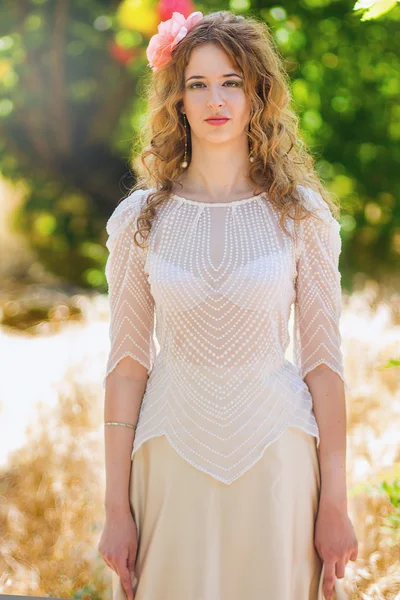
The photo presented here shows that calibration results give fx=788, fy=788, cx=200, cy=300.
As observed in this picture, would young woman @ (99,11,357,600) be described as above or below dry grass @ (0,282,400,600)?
above

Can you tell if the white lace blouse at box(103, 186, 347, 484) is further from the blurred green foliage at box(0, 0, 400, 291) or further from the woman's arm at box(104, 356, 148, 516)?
the blurred green foliage at box(0, 0, 400, 291)

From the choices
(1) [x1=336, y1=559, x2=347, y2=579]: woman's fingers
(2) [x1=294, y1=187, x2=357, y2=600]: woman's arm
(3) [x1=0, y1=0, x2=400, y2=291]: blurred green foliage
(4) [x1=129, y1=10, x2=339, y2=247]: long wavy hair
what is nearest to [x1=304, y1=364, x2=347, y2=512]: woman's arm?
(2) [x1=294, y1=187, x2=357, y2=600]: woman's arm

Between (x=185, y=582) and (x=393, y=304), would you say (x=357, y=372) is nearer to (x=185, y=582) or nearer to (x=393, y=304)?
(x=393, y=304)

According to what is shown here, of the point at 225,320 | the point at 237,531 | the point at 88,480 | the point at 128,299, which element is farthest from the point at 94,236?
the point at 237,531

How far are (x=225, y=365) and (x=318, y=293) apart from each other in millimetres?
284

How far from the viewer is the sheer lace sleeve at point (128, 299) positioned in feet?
6.42

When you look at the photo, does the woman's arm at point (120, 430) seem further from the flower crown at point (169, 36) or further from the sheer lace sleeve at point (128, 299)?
the flower crown at point (169, 36)

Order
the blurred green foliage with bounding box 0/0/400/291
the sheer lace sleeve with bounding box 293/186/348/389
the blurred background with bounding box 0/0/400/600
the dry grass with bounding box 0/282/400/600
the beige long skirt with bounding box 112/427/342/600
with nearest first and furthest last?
1. the beige long skirt with bounding box 112/427/342/600
2. the sheer lace sleeve with bounding box 293/186/348/389
3. the dry grass with bounding box 0/282/400/600
4. the blurred background with bounding box 0/0/400/600
5. the blurred green foliage with bounding box 0/0/400/291

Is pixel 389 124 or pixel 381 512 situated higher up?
pixel 389 124

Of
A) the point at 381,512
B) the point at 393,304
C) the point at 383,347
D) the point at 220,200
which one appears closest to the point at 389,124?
the point at 393,304

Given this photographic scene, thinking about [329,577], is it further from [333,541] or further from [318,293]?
[318,293]

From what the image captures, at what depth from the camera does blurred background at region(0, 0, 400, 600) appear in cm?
344

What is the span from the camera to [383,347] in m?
4.70

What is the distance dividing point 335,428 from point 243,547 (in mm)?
347
